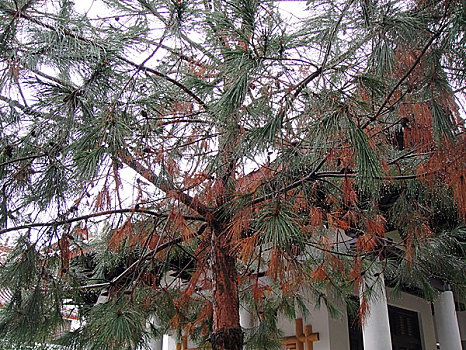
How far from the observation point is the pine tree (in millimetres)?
1380

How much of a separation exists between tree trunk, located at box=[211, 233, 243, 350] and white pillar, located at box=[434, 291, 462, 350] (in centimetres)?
341

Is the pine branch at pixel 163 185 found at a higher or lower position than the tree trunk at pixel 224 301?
higher

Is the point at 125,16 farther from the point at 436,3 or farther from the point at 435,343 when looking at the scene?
the point at 435,343

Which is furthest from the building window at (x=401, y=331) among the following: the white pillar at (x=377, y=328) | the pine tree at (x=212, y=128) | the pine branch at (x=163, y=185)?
the pine branch at (x=163, y=185)

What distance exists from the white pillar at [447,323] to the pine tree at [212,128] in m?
2.81

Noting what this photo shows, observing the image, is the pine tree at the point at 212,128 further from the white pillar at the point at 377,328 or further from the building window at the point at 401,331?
the building window at the point at 401,331

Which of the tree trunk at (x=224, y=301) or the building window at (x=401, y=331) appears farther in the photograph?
the building window at (x=401, y=331)

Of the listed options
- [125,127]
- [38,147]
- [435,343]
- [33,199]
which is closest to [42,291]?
[33,199]

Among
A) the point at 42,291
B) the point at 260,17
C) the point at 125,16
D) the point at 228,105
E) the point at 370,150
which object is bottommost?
the point at 42,291

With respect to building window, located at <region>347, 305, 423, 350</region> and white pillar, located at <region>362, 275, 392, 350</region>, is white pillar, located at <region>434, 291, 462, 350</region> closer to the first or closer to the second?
building window, located at <region>347, 305, 423, 350</region>

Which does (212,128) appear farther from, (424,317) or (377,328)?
(424,317)

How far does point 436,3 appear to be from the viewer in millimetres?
1298

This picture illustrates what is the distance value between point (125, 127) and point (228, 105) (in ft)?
1.28

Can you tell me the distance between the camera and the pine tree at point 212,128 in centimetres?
138
